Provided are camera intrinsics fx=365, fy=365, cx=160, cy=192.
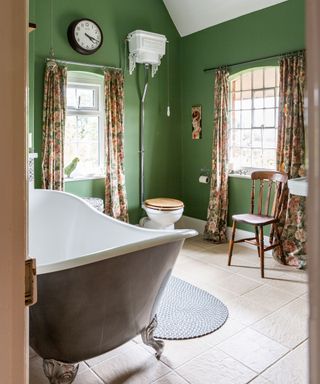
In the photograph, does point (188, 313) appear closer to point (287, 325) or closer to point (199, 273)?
point (287, 325)

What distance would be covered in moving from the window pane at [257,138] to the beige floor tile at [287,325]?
2150 mm

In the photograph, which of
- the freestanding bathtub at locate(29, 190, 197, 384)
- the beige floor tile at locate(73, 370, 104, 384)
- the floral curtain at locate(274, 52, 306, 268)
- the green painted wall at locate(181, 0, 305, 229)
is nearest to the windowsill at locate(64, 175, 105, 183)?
the green painted wall at locate(181, 0, 305, 229)

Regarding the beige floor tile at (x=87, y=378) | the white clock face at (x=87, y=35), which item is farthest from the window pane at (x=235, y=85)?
the beige floor tile at (x=87, y=378)

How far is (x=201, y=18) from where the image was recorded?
4.84 m

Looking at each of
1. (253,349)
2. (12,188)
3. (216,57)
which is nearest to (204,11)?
(216,57)

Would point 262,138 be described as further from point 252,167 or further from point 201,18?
point 201,18

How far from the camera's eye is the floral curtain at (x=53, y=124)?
409 centimetres

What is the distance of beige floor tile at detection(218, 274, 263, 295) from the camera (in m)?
3.32

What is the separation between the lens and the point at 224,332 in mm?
2617

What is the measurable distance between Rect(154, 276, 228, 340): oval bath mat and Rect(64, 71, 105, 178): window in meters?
2.10

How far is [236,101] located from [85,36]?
6.70 feet

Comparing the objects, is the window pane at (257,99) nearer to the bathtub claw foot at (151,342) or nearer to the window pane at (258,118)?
the window pane at (258,118)

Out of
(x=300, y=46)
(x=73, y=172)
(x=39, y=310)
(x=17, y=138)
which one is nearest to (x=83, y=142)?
(x=73, y=172)

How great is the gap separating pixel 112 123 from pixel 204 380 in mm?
3287
